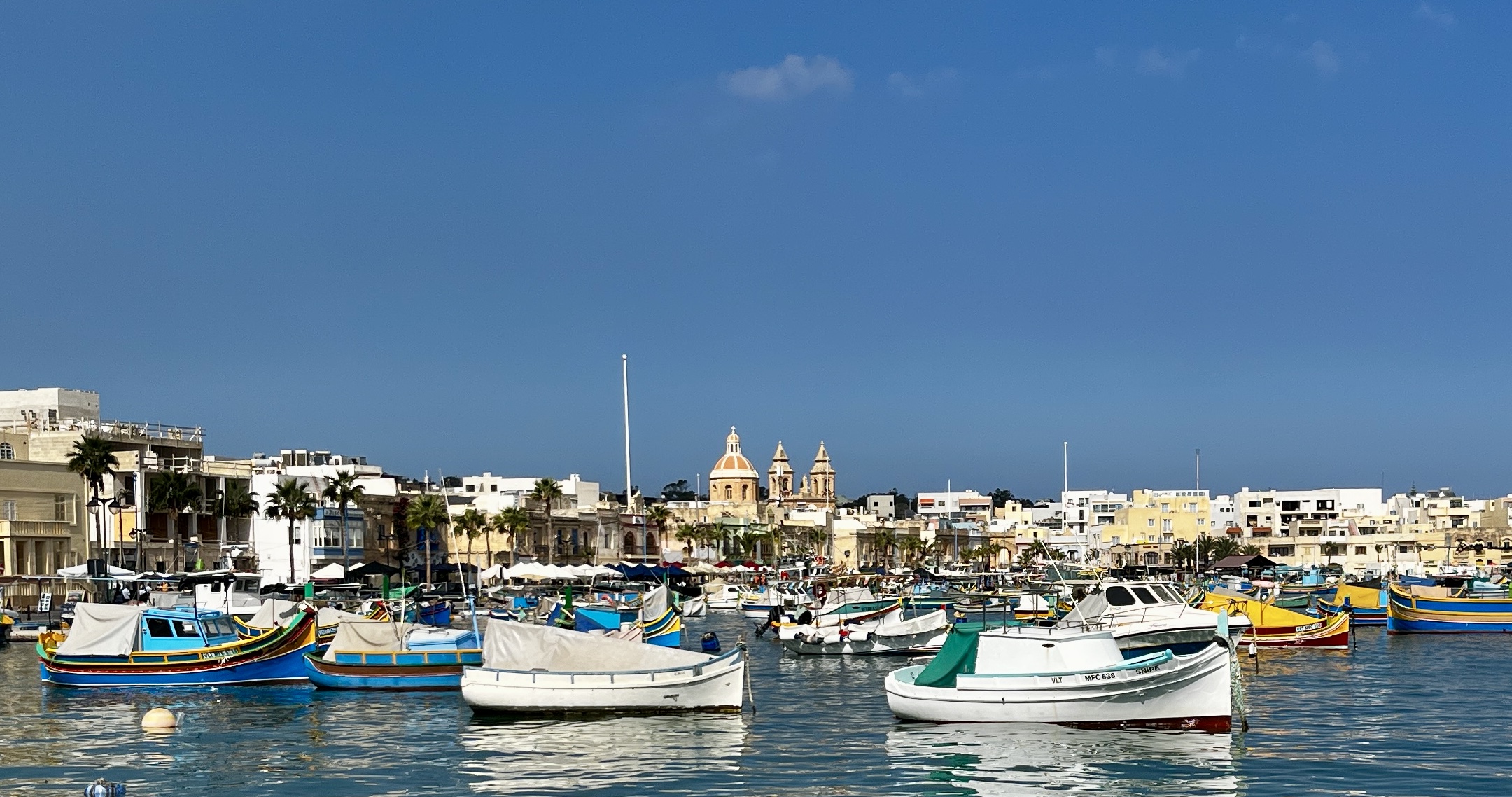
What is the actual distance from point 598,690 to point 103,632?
57.3 ft

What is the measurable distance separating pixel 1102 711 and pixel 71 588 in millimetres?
70242

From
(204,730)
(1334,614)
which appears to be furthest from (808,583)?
(204,730)

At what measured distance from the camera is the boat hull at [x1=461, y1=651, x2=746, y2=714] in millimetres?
38500

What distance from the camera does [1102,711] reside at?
117ft

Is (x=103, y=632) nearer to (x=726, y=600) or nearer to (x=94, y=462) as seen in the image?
(x=94, y=462)

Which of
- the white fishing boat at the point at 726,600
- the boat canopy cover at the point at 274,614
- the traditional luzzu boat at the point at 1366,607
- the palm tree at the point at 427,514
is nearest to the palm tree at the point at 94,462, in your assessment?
the palm tree at the point at 427,514

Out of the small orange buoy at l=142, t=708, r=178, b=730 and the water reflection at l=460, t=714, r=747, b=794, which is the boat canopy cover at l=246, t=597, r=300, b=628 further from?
the water reflection at l=460, t=714, r=747, b=794

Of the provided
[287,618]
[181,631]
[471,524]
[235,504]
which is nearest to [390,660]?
[181,631]

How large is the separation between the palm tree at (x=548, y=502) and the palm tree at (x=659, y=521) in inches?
573

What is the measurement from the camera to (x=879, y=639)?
207ft

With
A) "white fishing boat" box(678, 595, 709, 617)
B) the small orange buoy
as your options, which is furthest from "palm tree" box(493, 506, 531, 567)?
the small orange buoy

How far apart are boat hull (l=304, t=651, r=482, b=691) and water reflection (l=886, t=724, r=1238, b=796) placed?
13947mm

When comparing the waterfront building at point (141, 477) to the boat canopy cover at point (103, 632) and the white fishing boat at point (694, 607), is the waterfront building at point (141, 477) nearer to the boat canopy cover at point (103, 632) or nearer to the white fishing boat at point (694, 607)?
the white fishing boat at point (694, 607)

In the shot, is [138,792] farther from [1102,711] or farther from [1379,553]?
[1379,553]
